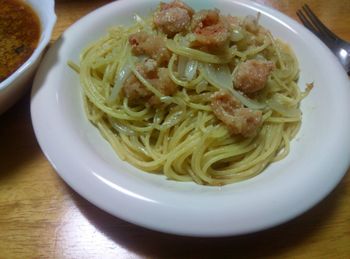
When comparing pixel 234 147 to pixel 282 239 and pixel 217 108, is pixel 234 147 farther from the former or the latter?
pixel 282 239

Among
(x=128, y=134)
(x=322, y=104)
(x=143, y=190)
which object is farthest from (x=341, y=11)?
(x=143, y=190)

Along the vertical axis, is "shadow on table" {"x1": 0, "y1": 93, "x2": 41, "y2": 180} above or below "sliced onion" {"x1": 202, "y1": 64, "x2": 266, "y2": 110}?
below

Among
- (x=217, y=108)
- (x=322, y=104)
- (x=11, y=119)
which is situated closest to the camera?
(x=217, y=108)

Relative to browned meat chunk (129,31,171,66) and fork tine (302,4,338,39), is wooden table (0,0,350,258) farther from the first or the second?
fork tine (302,4,338,39)

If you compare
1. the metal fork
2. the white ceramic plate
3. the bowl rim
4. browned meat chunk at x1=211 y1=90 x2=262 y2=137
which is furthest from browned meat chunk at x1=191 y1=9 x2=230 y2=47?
the metal fork

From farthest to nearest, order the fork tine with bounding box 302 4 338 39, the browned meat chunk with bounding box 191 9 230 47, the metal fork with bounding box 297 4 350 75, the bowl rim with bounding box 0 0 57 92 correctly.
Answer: the fork tine with bounding box 302 4 338 39 < the metal fork with bounding box 297 4 350 75 < the browned meat chunk with bounding box 191 9 230 47 < the bowl rim with bounding box 0 0 57 92

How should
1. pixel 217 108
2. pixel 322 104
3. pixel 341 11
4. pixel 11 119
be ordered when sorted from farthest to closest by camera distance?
pixel 341 11 → pixel 11 119 → pixel 322 104 → pixel 217 108

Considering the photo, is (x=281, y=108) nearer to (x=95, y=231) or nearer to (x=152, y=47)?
(x=152, y=47)
